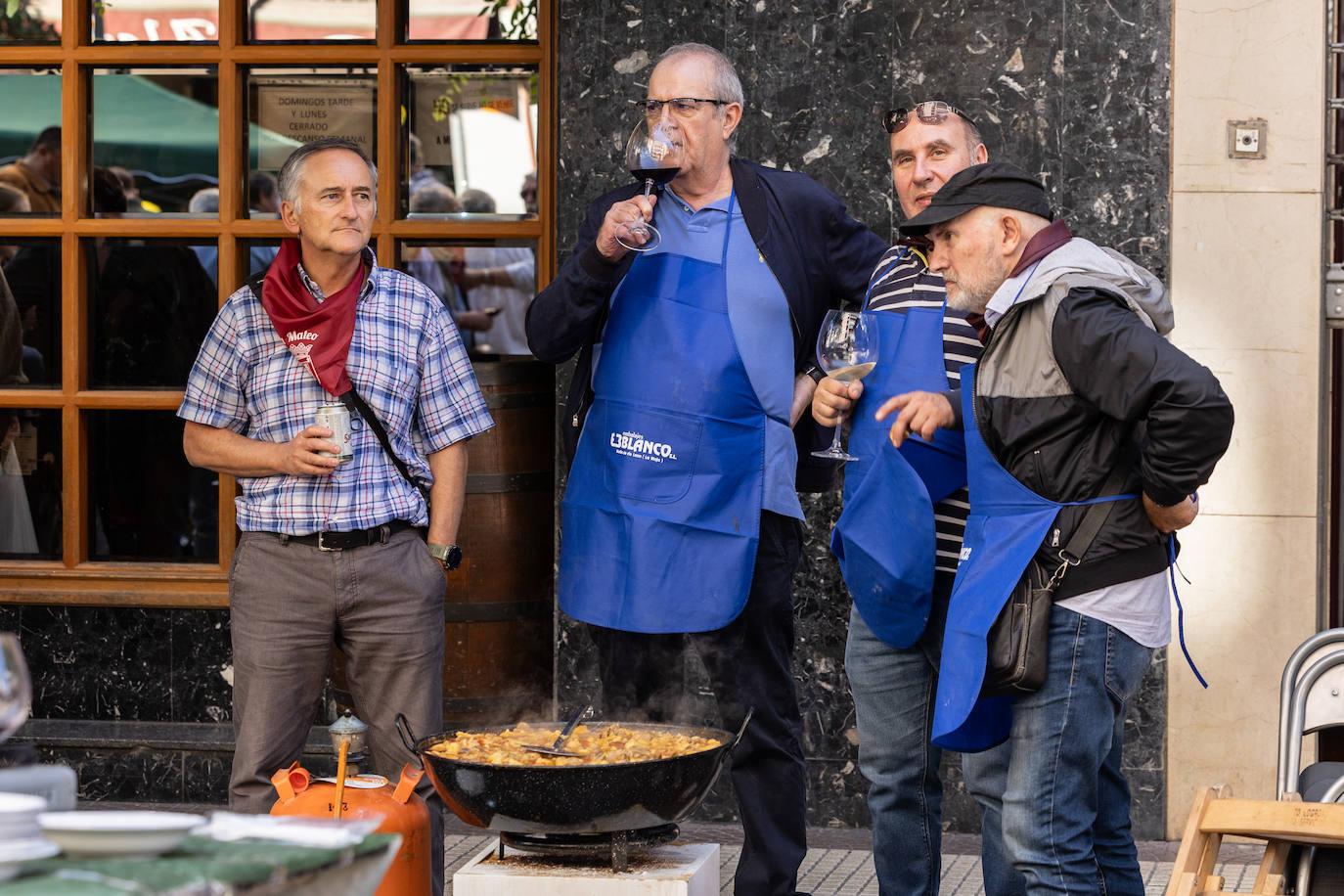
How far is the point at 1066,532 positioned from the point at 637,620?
125cm

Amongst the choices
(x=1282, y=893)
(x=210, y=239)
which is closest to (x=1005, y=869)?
(x=1282, y=893)

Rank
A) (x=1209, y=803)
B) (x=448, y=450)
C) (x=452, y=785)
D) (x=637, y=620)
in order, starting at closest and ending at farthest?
(x=1209, y=803) < (x=452, y=785) < (x=637, y=620) < (x=448, y=450)

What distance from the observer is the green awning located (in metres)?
5.53

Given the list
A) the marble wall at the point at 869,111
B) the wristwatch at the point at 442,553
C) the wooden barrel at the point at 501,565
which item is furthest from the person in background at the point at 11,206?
the wristwatch at the point at 442,553

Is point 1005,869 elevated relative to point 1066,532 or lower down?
lower down

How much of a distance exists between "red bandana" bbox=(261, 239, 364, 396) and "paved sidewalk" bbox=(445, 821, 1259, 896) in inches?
58.8

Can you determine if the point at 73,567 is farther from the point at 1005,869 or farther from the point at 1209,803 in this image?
the point at 1209,803

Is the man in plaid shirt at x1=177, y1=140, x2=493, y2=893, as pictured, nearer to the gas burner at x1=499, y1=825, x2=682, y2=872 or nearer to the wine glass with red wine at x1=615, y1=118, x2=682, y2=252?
the wine glass with red wine at x1=615, y1=118, x2=682, y2=252

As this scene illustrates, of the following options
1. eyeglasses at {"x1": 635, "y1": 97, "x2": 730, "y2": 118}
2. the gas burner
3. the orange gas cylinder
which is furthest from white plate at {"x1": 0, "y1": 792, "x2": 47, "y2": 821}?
eyeglasses at {"x1": 635, "y1": 97, "x2": 730, "y2": 118}

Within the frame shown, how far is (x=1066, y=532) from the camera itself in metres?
3.02

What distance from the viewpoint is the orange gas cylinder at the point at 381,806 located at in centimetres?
355

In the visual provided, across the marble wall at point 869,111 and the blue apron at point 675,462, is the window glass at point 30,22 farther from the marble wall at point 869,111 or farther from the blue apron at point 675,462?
the blue apron at point 675,462

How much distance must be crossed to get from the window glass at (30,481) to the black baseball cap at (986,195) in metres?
3.64

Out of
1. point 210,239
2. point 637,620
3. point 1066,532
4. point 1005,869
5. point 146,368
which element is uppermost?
point 210,239
